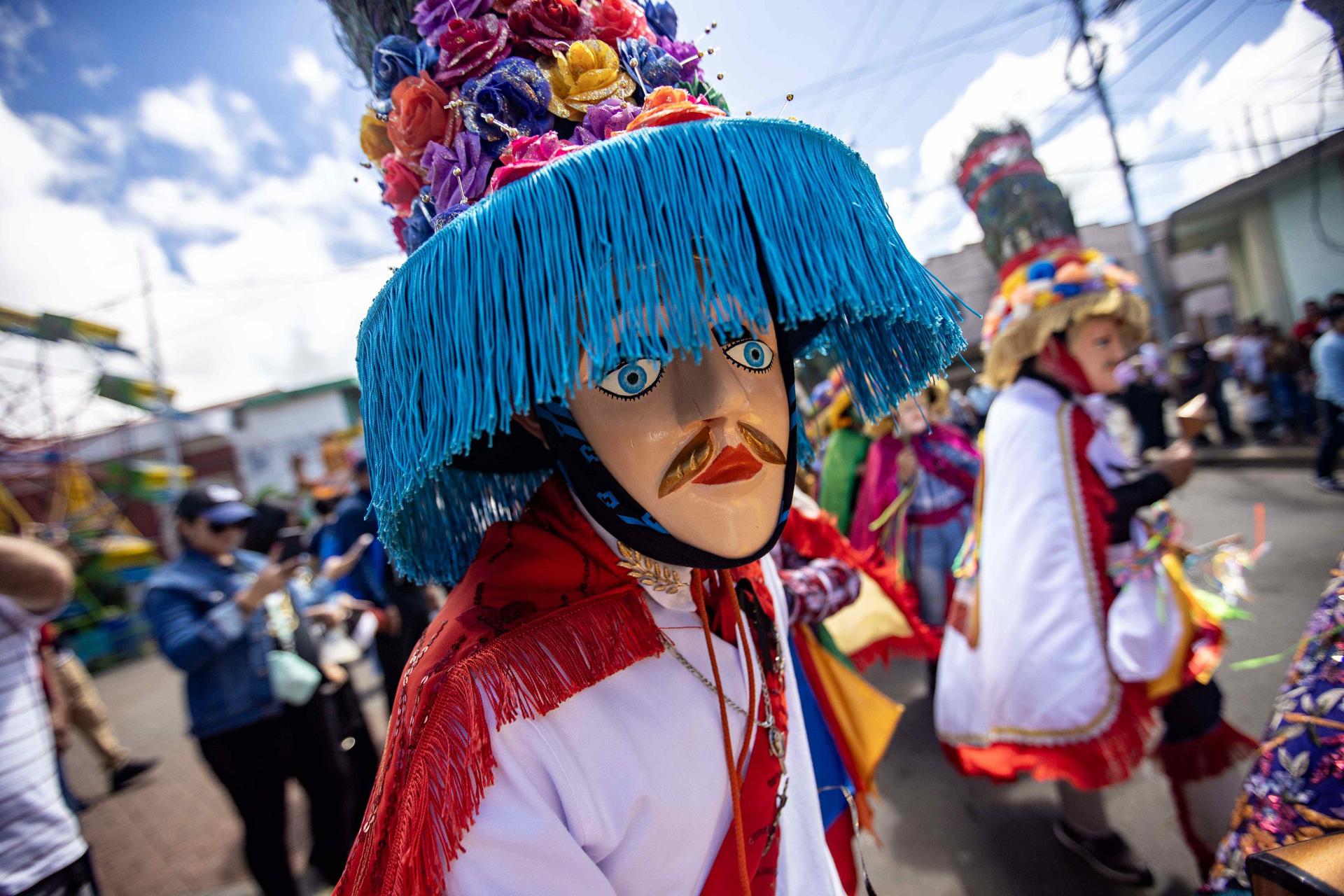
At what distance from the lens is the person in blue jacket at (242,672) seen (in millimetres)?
2219

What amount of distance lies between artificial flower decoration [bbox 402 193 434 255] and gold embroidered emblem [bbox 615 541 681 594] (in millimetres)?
563

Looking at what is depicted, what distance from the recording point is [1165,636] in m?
1.86

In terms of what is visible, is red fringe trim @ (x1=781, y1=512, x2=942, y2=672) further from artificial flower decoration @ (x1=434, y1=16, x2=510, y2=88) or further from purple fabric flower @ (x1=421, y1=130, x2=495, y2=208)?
artificial flower decoration @ (x1=434, y1=16, x2=510, y2=88)

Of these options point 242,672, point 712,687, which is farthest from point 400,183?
point 242,672

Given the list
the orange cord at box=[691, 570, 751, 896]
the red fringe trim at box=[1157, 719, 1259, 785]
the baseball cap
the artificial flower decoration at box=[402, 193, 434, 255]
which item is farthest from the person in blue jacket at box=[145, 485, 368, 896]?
the red fringe trim at box=[1157, 719, 1259, 785]

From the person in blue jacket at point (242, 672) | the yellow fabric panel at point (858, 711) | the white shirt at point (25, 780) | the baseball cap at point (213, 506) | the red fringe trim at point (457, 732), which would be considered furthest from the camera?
the baseball cap at point (213, 506)

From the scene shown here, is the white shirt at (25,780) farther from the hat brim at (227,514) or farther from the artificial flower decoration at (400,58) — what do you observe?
the artificial flower decoration at (400,58)

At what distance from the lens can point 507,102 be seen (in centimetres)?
89

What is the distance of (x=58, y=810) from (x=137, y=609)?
12.6m

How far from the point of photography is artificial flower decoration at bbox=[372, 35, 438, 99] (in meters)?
0.97

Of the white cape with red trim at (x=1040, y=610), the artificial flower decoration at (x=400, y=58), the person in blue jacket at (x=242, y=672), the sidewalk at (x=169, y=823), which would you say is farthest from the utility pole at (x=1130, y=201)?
the sidewalk at (x=169, y=823)

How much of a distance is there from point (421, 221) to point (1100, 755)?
2266mm

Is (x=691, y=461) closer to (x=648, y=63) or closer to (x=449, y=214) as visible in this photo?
(x=449, y=214)

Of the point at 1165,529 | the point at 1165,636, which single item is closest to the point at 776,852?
the point at 1165,636
